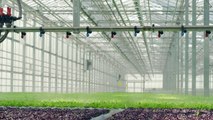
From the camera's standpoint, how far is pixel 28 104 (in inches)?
440

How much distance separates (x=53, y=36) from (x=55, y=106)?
1302 inches

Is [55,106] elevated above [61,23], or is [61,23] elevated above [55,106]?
[61,23]

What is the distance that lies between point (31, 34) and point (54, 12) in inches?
111

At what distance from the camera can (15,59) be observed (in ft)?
106

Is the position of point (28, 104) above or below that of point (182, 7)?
below

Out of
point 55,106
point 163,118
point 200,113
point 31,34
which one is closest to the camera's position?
point 163,118

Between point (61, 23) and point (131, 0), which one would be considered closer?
point (131, 0)

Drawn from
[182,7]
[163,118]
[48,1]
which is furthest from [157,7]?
[163,118]

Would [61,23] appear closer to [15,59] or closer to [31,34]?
[31,34]

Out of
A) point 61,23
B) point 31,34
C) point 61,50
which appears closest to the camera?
point 31,34

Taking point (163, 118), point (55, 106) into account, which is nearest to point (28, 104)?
point (55, 106)

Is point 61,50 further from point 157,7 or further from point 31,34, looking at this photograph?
point 157,7

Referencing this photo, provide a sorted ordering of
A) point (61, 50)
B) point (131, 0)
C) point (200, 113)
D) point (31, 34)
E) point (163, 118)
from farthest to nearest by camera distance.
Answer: point (61, 50)
point (31, 34)
point (131, 0)
point (200, 113)
point (163, 118)

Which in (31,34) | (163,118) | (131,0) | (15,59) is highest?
(131,0)
